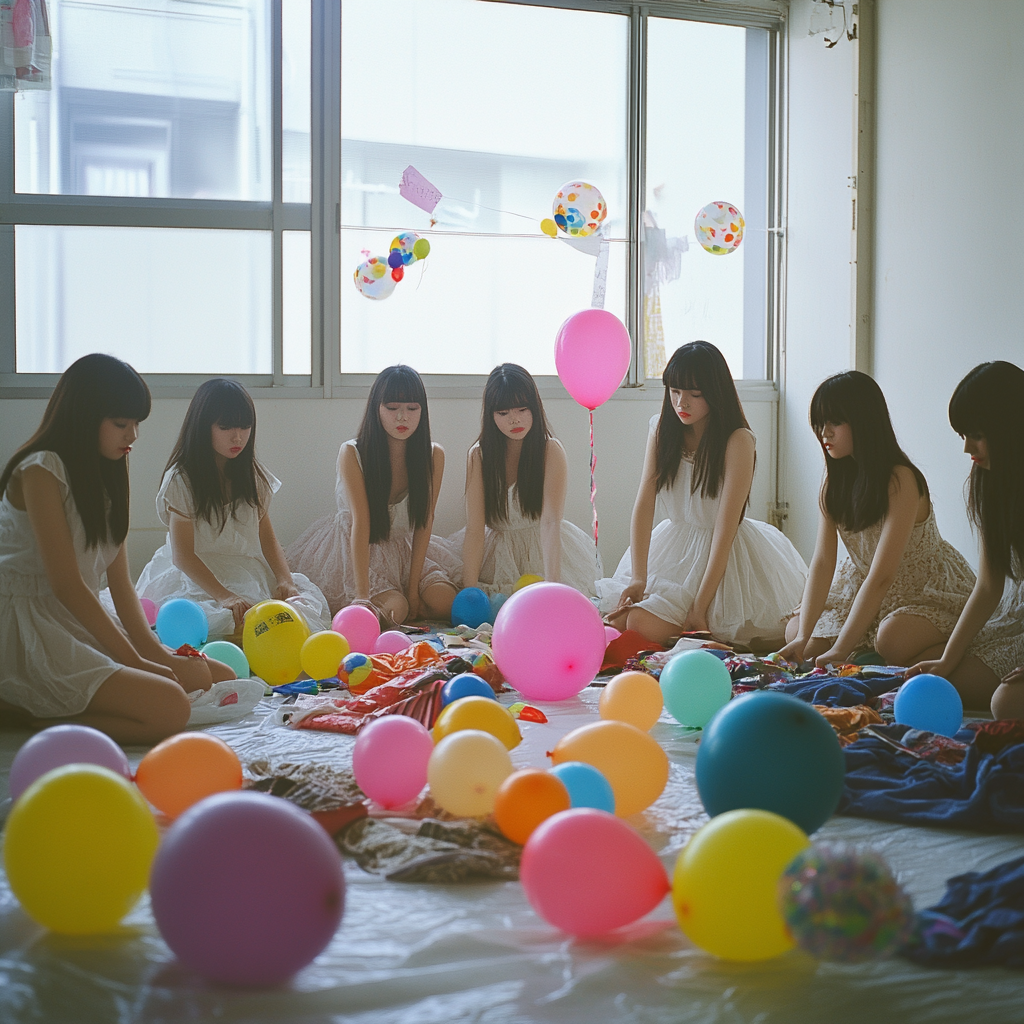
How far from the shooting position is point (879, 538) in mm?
2809

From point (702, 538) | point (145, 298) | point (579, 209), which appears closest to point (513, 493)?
point (702, 538)

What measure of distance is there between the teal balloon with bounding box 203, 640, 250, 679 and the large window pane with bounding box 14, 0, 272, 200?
2293 mm

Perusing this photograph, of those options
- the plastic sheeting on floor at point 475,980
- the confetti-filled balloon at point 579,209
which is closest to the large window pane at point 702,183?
the confetti-filled balloon at point 579,209

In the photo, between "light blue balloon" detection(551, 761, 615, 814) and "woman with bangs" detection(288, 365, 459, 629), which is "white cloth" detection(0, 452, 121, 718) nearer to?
"light blue balloon" detection(551, 761, 615, 814)

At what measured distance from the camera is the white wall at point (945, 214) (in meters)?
3.54

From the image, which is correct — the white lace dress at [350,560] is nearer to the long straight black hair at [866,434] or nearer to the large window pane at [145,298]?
the large window pane at [145,298]

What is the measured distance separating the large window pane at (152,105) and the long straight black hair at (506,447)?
138 cm

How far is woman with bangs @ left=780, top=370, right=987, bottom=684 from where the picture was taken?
2.72m

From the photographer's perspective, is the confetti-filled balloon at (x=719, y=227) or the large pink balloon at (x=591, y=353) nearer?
the large pink balloon at (x=591, y=353)

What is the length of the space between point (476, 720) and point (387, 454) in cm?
214

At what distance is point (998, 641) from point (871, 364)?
210 centimetres

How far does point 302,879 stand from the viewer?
106 centimetres

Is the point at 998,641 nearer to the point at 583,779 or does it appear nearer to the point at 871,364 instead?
the point at 583,779

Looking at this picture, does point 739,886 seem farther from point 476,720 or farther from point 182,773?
point 182,773
